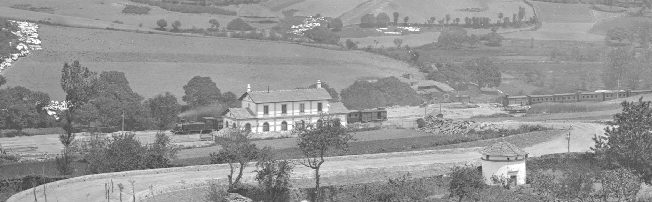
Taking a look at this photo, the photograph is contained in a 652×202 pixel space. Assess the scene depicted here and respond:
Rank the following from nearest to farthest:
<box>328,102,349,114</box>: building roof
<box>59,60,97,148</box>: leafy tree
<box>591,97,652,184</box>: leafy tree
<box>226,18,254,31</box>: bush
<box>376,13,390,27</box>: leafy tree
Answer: <box>591,97,652,184</box>: leafy tree
<box>59,60,97,148</box>: leafy tree
<box>328,102,349,114</box>: building roof
<box>226,18,254,31</box>: bush
<box>376,13,390,27</box>: leafy tree

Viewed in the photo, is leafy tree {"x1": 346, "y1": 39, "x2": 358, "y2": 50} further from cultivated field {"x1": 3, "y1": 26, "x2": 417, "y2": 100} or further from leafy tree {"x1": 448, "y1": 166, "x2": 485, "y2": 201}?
leafy tree {"x1": 448, "y1": 166, "x2": 485, "y2": 201}

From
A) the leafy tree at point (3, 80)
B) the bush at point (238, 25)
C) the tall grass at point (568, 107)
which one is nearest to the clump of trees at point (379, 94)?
the tall grass at point (568, 107)

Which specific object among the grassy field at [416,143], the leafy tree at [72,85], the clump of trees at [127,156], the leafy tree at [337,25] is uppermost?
the leafy tree at [337,25]

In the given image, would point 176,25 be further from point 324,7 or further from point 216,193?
point 216,193

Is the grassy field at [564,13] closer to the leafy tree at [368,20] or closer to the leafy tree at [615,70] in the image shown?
the leafy tree at [368,20]

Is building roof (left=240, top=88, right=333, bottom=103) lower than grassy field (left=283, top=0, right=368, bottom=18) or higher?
lower

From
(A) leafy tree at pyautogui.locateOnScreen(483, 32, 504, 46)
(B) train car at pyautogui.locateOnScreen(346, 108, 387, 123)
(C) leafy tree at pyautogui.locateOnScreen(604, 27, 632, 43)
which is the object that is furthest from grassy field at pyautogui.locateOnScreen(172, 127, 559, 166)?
(C) leafy tree at pyautogui.locateOnScreen(604, 27, 632, 43)

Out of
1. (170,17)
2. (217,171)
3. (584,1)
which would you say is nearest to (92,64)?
(170,17)
